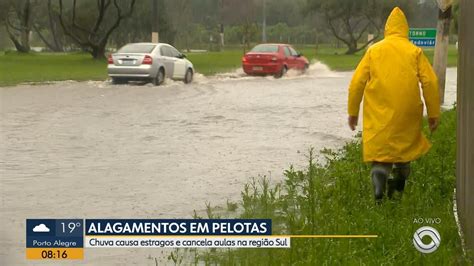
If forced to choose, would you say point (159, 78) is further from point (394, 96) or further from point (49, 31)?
point (49, 31)

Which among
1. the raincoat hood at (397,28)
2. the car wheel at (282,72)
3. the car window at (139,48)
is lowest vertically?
the car wheel at (282,72)

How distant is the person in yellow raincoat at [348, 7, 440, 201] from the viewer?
614 centimetres

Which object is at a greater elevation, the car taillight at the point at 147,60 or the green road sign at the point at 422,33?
the green road sign at the point at 422,33

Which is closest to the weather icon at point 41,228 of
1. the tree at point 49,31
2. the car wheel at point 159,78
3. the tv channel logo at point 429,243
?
the tv channel logo at point 429,243

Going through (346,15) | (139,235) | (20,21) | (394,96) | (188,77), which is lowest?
(188,77)

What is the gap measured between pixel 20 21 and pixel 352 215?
58.2m

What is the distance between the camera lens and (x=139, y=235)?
471cm

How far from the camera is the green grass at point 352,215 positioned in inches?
196

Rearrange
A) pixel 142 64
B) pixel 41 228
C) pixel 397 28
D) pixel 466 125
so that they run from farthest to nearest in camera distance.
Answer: pixel 142 64
pixel 397 28
pixel 466 125
pixel 41 228

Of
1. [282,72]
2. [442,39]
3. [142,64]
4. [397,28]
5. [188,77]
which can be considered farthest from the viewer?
[282,72]

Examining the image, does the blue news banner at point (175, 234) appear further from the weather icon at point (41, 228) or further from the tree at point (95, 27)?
the tree at point (95, 27)

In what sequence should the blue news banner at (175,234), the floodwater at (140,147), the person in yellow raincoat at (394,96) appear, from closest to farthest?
the blue news banner at (175,234) < the person in yellow raincoat at (394,96) < the floodwater at (140,147)

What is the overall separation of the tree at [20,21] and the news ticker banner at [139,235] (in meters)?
47.3

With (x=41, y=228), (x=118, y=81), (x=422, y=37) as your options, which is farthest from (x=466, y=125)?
(x=118, y=81)
